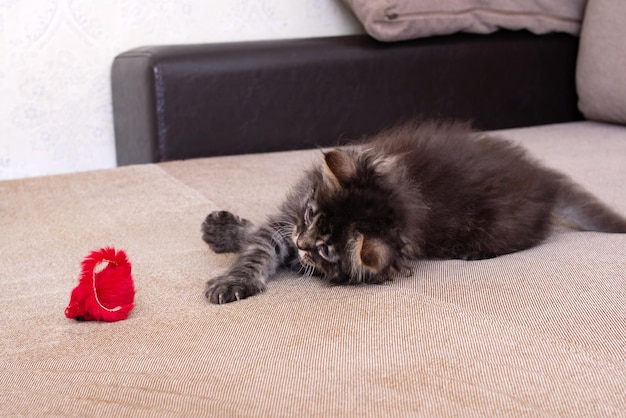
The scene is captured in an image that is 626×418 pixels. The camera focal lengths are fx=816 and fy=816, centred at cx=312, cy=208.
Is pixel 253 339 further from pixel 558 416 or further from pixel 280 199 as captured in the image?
pixel 280 199

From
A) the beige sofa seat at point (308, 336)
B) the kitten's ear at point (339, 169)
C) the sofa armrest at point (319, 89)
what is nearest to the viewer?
the beige sofa seat at point (308, 336)

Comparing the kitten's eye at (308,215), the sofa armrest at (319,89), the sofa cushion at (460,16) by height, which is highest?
the sofa cushion at (460,16)

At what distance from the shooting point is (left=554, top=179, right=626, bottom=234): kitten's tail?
6.17 feet

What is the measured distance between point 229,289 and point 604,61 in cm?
208

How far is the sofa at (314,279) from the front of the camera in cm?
107

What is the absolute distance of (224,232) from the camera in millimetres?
1838

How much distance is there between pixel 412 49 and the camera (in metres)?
3.00

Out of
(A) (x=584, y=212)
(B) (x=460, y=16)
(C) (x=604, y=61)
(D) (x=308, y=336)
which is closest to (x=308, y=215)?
(D) (x=308, y=336)

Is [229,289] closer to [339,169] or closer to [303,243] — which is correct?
[303,243]

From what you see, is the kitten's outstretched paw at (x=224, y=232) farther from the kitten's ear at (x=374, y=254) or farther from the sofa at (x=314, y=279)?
the kitten's ear at (x=374, y=254)

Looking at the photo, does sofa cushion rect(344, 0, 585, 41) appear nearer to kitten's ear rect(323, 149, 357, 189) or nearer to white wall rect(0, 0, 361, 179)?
white wall rect(0, 0, 361, 179)

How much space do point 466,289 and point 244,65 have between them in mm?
1516

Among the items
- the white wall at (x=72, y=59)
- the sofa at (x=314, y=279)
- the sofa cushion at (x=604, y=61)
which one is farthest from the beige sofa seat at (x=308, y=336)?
the sofa cushion at (x=604, y=61)

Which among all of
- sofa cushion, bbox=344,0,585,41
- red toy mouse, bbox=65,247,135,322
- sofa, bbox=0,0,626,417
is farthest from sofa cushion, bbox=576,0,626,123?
red toy mouse, bbox=65,247,135,322
